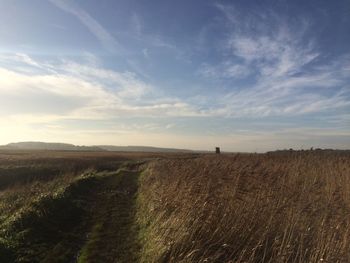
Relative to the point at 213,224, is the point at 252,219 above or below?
above

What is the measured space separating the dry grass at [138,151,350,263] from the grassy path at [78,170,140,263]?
0.48 m

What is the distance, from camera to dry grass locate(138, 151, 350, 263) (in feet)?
24.2

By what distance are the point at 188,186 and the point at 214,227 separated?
3.19 meters

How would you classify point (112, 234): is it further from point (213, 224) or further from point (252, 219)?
point (252, 219)

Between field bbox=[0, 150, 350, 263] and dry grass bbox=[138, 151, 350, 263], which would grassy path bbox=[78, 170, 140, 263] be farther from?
dry grass bbox=[138, 151, 350, 263]

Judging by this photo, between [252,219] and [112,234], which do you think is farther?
[112,234]

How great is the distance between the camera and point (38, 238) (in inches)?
444

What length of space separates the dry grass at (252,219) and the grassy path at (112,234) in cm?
48

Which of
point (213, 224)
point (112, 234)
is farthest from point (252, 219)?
point (112, 234)

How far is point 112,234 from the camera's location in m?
11.8

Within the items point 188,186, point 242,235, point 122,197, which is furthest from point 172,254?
point 122,197

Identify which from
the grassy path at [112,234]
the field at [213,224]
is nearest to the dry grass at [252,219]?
the field at [213,224]

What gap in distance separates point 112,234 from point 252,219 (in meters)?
4.68

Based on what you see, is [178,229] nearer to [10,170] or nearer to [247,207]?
[247,207]
